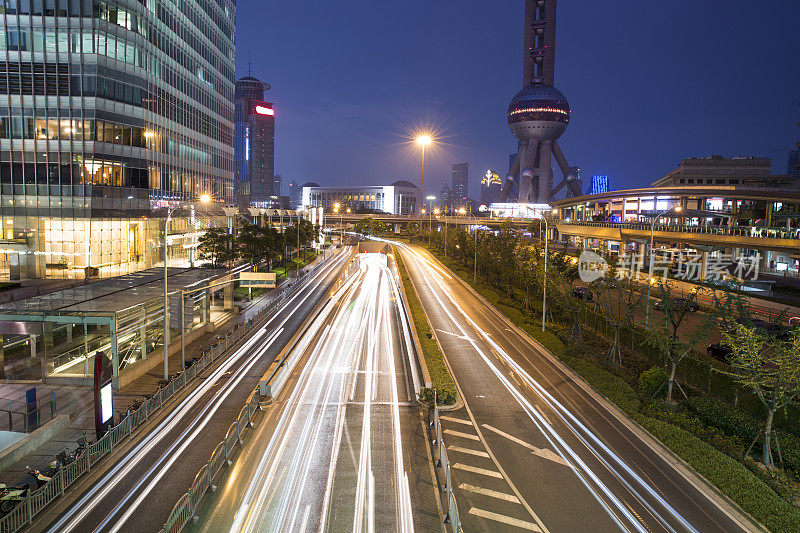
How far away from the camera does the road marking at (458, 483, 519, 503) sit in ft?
48.3

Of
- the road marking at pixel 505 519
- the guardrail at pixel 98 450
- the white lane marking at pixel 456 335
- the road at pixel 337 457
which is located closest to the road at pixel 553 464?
the road marking at pixel 505 519

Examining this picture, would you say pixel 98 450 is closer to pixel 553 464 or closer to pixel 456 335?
pixel 553 464

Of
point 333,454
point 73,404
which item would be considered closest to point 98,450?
point 73,404

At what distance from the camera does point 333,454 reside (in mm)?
17203

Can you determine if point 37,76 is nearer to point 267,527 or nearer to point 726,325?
point 267,527

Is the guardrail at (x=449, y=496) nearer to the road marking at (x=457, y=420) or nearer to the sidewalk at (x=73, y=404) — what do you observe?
the road marking at (x=457, y=420)

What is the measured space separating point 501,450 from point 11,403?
21141 millimetres

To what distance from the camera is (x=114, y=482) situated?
594 inches

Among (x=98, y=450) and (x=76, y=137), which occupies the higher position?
(x=76, y=137)

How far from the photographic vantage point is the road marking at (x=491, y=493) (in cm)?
1472

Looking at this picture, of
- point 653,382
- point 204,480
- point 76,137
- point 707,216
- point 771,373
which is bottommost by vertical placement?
point 204,480

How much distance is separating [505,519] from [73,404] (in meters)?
19.3

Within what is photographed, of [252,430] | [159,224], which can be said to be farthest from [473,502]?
[159,224]

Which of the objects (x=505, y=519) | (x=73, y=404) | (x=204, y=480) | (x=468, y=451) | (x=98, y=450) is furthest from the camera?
(x=73, y=404)
